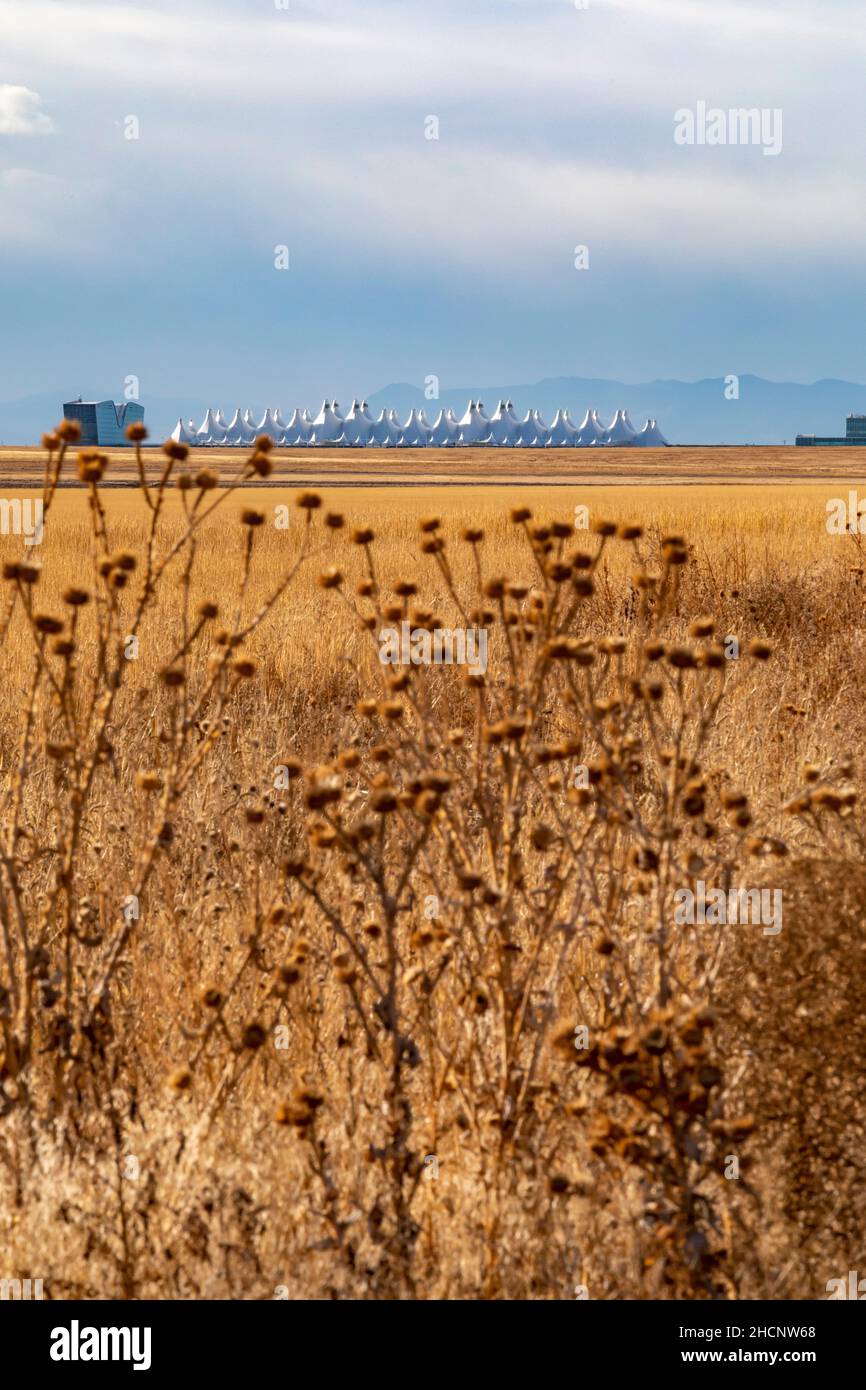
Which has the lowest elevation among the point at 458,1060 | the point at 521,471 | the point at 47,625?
the point at 458,1060

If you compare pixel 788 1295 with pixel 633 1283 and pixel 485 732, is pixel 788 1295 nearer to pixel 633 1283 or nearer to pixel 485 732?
pixel 633 1283

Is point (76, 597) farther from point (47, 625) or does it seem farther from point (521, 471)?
point (521, 471)

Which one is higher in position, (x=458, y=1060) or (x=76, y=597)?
(x=76, y=597)

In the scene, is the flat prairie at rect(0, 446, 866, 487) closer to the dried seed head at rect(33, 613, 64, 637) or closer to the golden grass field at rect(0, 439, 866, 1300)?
the golden grass field at rect(0, 439, 866, 1300)

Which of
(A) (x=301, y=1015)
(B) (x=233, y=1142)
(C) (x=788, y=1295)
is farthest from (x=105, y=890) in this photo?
(C) (x=788, y=1295)

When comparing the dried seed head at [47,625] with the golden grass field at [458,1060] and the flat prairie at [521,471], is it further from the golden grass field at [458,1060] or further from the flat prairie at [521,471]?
the flat prairie at [521,471]

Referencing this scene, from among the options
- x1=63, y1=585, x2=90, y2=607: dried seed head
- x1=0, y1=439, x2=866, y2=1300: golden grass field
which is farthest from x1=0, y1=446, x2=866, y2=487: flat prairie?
x1=63, y1=585, x2=90, y2=607: dried seed head

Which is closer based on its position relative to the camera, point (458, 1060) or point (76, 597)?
point (76, 597)

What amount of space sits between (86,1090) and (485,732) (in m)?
1.31

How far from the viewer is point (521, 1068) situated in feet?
9.20

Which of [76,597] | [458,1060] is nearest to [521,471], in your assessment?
[458,1060]

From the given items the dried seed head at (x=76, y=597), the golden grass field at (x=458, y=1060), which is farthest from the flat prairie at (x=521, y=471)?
the dried seed head at (x=76, y=597)

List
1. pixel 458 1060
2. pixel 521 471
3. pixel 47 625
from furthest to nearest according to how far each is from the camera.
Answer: pixel 521 471 → pixel 458 1060 → pixel 47 625

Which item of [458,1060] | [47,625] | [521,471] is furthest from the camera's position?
[521,471]
